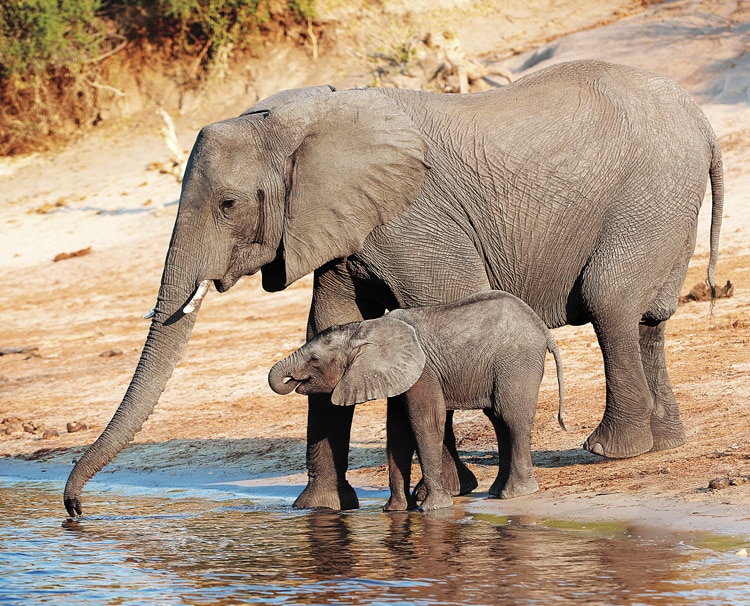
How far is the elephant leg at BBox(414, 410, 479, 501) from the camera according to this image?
7197mm

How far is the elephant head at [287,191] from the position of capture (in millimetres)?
6617

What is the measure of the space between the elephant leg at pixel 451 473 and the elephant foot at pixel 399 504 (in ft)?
0.29

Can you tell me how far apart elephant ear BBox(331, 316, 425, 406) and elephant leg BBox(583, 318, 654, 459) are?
3.50ft

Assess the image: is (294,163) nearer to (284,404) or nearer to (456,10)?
Answer: (284,404)

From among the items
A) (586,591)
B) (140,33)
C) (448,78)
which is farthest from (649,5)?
(586,591)

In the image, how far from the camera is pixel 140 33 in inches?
1014

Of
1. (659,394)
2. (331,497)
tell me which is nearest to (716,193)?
(659,394)

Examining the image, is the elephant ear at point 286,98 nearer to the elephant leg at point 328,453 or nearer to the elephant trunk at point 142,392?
the elephant trunk at point 142,392

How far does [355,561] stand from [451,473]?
50.2 inches

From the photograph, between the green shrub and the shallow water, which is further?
the green shrub

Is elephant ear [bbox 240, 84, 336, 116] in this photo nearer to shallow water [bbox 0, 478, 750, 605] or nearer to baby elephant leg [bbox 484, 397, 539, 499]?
baby elephant leg [bbox 484, 397, 539, 499]

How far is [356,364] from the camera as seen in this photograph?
6.86m

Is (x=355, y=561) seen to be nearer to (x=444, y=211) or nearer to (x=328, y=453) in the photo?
(x=328, y=453)

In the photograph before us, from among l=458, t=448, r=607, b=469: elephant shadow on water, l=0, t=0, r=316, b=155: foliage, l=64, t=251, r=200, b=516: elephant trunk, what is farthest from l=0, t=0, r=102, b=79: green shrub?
l=64, t=251, r=200, b=516: elephant trunk
